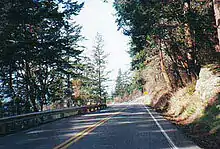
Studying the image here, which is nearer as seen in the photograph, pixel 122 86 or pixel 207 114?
pixel 207 114

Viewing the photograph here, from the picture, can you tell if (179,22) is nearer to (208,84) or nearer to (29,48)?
(208,84)

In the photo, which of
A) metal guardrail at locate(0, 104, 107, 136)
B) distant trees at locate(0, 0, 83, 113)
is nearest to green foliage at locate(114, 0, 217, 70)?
distant trees at locate(0, 0, 83, 113)

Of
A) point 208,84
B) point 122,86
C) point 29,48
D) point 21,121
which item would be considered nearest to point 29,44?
point 29,48

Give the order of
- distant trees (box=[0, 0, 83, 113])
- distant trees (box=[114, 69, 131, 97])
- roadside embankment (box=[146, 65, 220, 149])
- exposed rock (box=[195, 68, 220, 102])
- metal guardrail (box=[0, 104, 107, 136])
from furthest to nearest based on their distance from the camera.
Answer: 1. distant trees (box=[114, 69, 131, 97])
2. distant trees (box=[0, 0, 83, 113])
3. exposed rock (box=[195, 68, 220, 102])
4. metal guardrail (box=[0, 104, 107, 136])
5. roadside embankment (box=[146, 65, 220, 149])

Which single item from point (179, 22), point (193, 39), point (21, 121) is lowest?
point (21, 121)

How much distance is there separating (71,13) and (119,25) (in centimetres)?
473

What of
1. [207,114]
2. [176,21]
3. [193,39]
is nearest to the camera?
[207,114]

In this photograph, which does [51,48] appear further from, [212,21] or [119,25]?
[212,21]

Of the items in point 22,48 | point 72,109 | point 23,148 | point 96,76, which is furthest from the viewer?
point 96,76

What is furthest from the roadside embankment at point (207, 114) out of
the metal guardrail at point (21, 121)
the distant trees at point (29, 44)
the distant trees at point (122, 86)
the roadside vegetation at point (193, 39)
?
the distant trees at point (122, 86)

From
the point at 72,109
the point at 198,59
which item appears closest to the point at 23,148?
the point at 198,59

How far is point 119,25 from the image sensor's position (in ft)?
95.2

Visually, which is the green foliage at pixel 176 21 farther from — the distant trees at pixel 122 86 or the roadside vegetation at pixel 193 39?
the distant trees at pixel 122 86

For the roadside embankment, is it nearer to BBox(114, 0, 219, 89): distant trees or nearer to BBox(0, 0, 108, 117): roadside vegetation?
BBox(114, 0, 219, 89): distant trees
